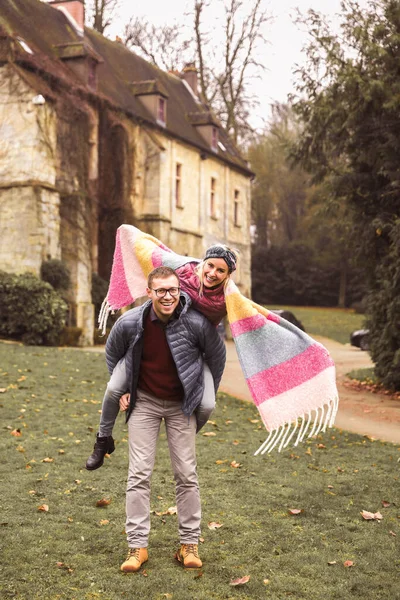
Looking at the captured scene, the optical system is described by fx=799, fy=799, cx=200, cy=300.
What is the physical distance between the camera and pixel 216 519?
6.17 metres

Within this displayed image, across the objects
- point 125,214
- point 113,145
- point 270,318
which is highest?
point 113,145

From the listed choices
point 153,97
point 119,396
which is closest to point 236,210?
point 153,97

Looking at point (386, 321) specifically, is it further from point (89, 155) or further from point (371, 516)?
point (89, 155)

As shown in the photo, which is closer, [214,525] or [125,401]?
[125,401]

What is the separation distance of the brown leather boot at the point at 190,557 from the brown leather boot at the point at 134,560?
237 millimetres

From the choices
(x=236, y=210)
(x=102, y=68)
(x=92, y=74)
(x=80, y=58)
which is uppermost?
(x=102, y=68)

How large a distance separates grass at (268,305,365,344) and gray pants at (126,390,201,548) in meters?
27.4

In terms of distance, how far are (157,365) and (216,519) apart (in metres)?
→ 1.88

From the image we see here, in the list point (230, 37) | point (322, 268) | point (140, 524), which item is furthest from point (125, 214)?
point (322, 268)

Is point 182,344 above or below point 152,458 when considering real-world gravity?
above

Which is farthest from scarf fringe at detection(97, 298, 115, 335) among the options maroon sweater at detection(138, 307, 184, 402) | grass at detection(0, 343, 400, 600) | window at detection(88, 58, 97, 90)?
window at detection(88, 58, 97, 90)

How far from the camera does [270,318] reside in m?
4.95

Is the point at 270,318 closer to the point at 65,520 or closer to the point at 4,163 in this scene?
the point at 65,520

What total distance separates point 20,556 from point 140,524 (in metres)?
0.87
